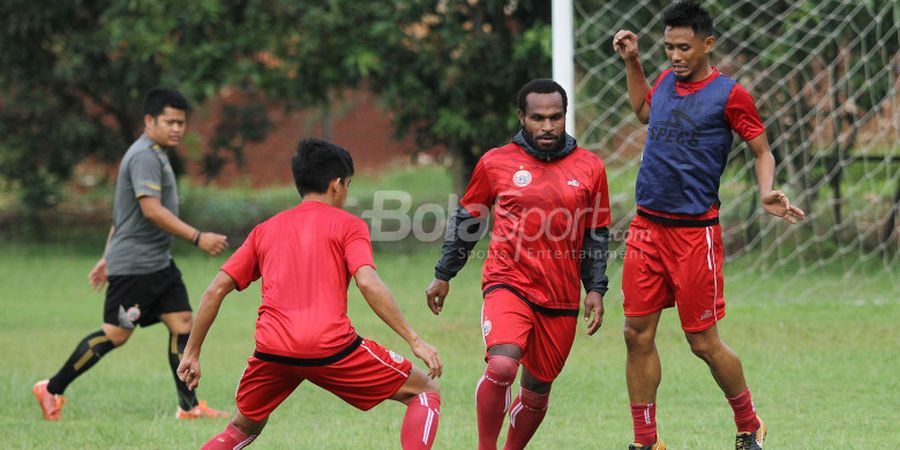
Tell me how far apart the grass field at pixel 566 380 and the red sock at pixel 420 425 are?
1379 millimetres

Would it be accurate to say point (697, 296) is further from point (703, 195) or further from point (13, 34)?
point (13, 34)

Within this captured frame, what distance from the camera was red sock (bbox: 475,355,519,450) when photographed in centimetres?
547

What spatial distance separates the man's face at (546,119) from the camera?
566 cm

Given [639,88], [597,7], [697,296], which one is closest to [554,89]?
[639,88]

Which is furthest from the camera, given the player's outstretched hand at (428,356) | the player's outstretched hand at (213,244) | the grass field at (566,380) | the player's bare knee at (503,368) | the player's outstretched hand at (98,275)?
the player's outstretched hand at (98,275)

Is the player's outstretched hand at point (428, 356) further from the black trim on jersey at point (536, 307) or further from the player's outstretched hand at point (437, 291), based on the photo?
the player's outstretched hand at point (437, 291)

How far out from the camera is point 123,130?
2084cm

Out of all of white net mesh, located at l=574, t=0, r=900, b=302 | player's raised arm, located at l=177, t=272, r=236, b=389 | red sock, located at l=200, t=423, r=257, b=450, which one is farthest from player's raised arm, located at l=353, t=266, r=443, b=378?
white net mesh, located at l=574, t=0, r=900, b=302

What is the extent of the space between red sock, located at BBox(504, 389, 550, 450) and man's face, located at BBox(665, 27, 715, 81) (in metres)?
1.64

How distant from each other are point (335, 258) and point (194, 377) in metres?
0.79

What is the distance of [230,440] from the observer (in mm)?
5168

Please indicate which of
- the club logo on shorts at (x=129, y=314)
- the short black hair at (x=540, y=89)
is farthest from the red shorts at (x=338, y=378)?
the club logo on shorts at (x=129, y=314)

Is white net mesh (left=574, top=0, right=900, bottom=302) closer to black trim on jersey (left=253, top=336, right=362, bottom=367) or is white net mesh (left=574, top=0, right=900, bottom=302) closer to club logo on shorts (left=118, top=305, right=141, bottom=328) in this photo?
club logo on shorts (left=118, top=305, right=141, bottom=328)

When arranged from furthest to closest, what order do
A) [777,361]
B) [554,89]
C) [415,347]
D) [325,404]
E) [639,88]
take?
1. [777,361]
2. [325,404]
3. [639,88]
4. [554,89]
5. [415,347]
